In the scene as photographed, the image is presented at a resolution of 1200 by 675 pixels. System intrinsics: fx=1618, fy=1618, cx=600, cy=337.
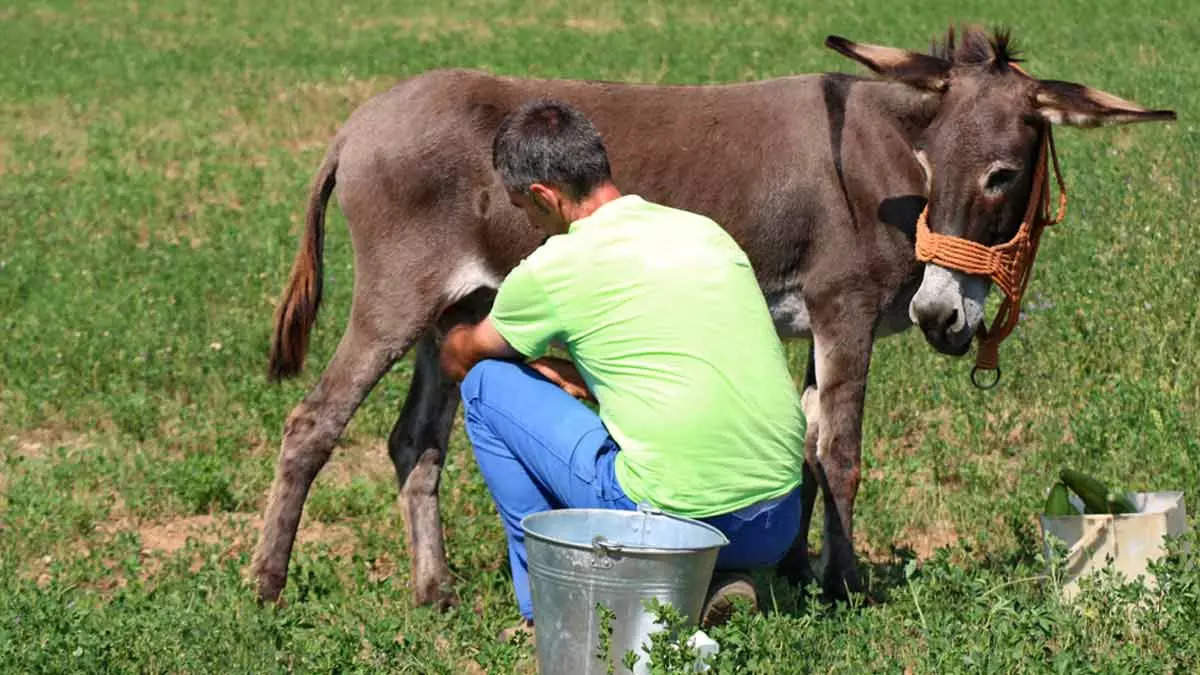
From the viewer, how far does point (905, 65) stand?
5836mm

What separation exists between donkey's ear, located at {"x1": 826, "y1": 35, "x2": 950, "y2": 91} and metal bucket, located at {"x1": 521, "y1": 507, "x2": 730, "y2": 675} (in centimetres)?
215

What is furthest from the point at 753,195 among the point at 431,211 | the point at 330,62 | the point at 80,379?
the point at 330,62

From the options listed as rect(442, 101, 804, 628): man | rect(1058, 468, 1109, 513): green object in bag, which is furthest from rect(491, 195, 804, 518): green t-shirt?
rect(1058, 468, 1109, 513): green object in bag

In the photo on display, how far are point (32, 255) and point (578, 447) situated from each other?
25.4ft

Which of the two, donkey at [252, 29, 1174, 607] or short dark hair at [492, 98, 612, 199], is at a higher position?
short dark hair at [492, 98, 612, 199]

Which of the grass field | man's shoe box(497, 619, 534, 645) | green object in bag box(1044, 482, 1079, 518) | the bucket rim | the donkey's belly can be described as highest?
the bucket rim

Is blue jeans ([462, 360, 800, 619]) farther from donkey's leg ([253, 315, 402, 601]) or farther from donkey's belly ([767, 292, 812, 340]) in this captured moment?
donkey's belly ([767, 292, 812, 340])

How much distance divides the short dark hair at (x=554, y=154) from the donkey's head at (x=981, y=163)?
1451mm

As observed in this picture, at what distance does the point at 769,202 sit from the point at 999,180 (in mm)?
853

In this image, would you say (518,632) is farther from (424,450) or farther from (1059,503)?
(1059,503)

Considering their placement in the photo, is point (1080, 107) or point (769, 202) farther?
point (769, 202)

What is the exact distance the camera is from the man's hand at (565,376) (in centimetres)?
502

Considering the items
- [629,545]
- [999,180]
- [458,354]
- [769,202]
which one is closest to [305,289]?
[458,354]

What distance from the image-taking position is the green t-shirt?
177 inches
